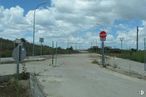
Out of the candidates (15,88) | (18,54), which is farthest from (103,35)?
(15,88)

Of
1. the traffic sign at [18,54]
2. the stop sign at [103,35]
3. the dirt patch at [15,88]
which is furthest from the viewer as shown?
the stop sign at [103,35]

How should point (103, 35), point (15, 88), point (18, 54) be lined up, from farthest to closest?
point (103, 35), point (18, 54), point (15, 88)

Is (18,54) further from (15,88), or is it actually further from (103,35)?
(103,35)

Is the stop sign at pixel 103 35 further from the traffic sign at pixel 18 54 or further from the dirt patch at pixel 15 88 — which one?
the traffic sign at pixel 18 54

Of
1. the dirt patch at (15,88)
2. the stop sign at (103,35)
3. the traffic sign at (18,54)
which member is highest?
the stop sign at (103,35)

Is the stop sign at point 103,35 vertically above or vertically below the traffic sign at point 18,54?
above

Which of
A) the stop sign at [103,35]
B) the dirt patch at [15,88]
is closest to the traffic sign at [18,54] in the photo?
the dirt patch at [15,88]

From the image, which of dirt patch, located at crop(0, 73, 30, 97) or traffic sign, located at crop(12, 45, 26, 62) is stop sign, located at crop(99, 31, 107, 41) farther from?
traffic sign, located at crop(12, 45, 26, 62)

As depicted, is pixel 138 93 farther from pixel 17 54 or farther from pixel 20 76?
pixel 20 76

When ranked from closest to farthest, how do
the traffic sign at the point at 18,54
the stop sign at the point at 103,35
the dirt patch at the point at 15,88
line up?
1. the dirt patch at the point at 15,88
2. the traffic sign at the point at 18,54
3. the stop sign at the point at 103,35

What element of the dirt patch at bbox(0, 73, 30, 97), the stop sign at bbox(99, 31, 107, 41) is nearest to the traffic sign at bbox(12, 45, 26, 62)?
the dirt patch at bbox(0, 73, 30, 97)

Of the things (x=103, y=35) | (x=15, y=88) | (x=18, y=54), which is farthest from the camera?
(x=103, y=35)

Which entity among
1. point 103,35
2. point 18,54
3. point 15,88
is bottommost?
point 15,88

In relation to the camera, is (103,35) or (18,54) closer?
(18,54)
